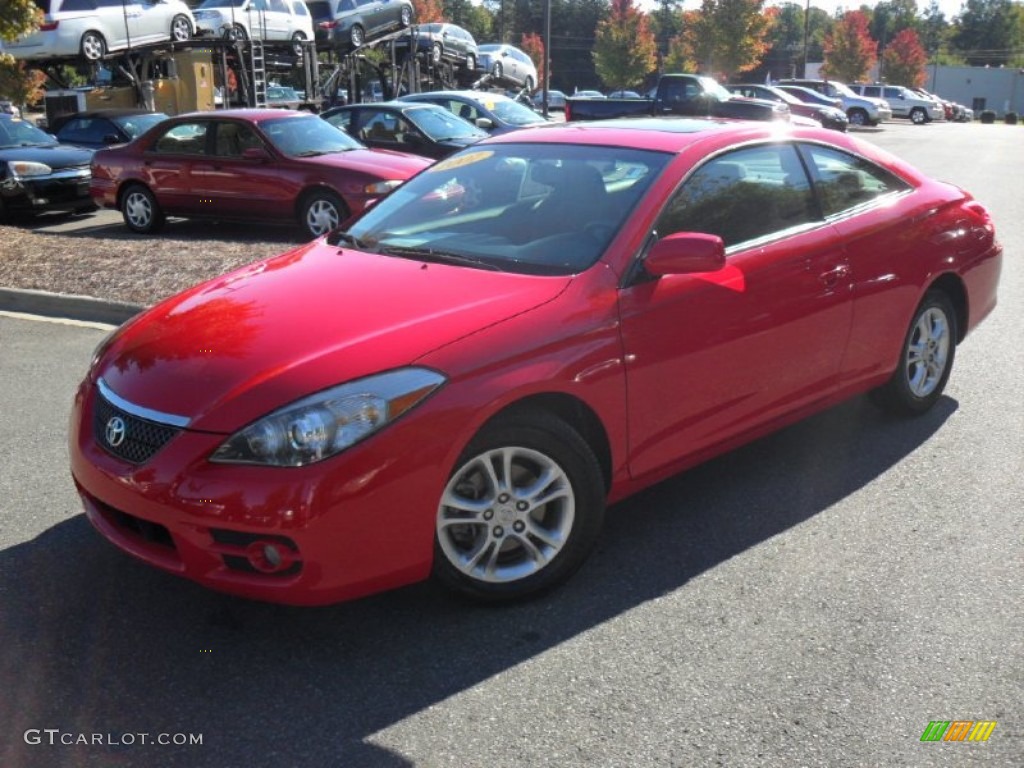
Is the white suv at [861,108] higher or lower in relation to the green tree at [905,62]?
lower

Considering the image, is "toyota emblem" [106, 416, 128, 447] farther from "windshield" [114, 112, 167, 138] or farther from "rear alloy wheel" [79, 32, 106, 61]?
"rear alloy wheel" [79, 32, 106, 61]

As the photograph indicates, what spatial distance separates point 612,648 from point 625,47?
189ft

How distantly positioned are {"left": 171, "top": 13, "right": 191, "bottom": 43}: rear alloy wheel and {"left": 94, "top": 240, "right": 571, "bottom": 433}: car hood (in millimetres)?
23811

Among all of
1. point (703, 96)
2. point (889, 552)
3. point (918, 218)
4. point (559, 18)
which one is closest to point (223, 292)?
point (889, 552)

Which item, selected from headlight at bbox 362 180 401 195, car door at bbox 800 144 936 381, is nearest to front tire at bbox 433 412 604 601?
car door at bbox 800 144 936 381

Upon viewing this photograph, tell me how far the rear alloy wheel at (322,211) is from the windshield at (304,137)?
0.62 meters

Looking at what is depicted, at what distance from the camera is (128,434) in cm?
336

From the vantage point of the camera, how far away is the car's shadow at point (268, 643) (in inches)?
114

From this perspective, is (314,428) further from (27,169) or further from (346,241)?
(27,169)

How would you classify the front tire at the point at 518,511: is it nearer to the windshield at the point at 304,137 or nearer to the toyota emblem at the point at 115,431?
the toyota emblem at the point at 115,431

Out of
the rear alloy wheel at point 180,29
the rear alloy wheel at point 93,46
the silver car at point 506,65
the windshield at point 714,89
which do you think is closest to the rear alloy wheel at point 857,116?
the silver car at point 506,65

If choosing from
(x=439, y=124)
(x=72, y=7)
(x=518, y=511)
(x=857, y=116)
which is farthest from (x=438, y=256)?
(x=857, y=116)

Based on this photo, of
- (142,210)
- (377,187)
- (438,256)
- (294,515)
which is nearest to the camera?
(294,515)

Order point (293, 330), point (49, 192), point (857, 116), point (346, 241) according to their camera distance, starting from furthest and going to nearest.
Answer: point (857, 116), point (49, 192), point (346, 241), point (293, 330)
